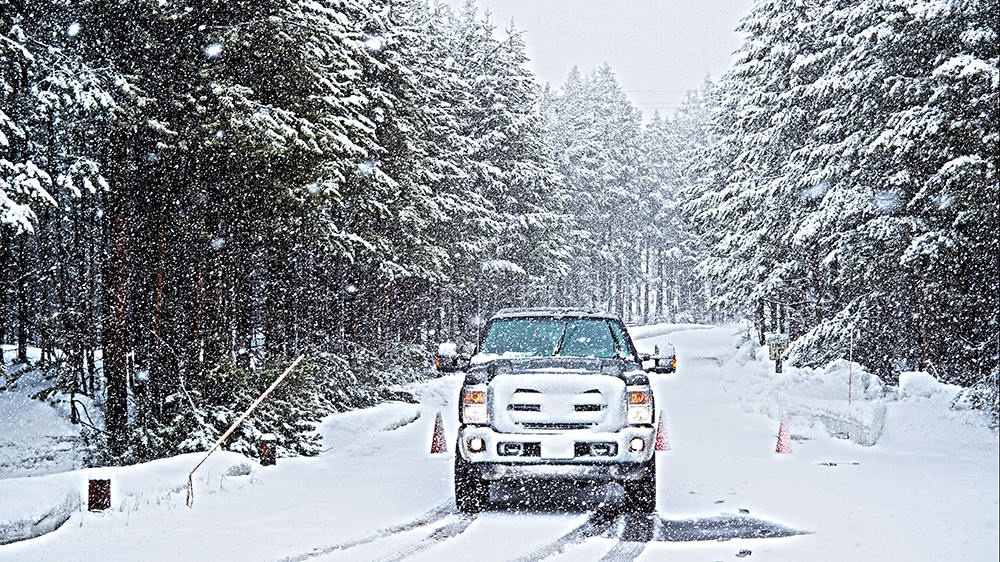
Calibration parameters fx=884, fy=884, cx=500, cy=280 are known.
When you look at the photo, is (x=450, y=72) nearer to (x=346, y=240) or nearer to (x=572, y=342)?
(x=346, y=240)

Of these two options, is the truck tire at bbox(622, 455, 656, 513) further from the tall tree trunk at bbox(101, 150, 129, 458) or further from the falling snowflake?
the falling snowflake

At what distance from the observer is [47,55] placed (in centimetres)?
1181

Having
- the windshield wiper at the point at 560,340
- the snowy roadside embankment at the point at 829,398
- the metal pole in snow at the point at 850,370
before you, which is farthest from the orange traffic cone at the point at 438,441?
the metal pole in snow at the point at 850,370

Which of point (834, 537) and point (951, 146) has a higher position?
Answer: point (951, 146)

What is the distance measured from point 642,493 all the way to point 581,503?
1.09 metres

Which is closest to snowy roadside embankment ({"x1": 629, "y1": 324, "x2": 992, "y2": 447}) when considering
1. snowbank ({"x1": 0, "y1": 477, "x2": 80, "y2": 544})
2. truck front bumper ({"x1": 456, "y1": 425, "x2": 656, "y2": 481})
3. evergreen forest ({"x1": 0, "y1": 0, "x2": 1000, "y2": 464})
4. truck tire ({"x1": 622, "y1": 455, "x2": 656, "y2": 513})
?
evergreen forest ({"x1": 0, "y1": 0, "x2": 1000, "y2": 464})

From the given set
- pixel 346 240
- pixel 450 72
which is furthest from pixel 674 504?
pixel 450 72

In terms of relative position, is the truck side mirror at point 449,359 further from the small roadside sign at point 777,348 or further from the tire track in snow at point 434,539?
the small roadside sign at point 777,348

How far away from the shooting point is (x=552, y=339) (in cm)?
985

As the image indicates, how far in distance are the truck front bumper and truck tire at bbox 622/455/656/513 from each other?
29 centimetres

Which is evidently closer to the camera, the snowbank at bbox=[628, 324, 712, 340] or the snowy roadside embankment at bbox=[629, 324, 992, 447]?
the snowy roadside embankment at bbox=[629, 324, 992, 447]

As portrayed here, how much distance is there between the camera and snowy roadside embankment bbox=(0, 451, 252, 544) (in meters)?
7.98

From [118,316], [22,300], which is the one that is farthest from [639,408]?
→ [22,300]

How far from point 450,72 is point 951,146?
61.8ft
